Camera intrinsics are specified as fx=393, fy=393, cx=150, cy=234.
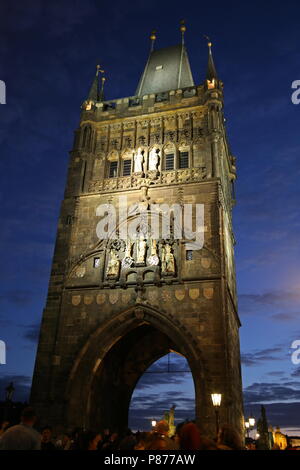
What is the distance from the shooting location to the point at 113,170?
2373 cm

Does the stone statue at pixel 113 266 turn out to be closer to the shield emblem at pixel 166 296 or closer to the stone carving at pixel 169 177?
the shield emblem at pixel 166 296

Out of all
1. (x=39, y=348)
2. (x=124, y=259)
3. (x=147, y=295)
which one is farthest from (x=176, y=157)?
(x=39, y=348)

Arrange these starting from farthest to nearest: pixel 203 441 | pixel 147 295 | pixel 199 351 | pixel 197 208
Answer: pixel 197 208, pixel 147 295, pixel 199 351, pixel 203 441

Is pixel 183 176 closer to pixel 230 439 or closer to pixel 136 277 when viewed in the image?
pixel 136 277

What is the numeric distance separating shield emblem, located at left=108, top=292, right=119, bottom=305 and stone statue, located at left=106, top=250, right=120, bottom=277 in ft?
2.99

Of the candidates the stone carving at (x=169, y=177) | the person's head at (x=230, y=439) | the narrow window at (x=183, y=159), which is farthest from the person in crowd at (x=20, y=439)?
the narrow window at (x=183, y=159)

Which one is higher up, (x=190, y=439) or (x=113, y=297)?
(x=113, y=297)

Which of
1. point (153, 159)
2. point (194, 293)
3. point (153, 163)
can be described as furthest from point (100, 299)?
point (153, 159)

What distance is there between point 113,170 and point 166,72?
10986mm

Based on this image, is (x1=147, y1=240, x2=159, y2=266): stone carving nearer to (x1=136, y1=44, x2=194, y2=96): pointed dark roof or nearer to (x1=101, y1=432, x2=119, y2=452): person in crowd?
(x1=101, y1=432, x2=119, y2=452): person in crowd
